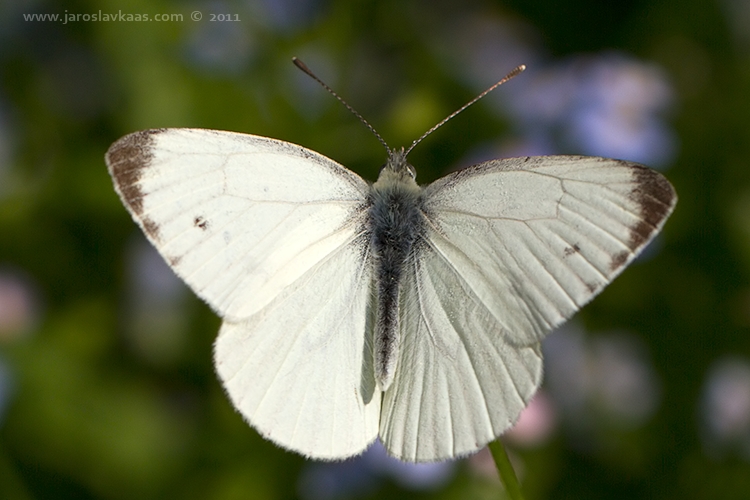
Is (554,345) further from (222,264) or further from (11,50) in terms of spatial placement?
(11,50)

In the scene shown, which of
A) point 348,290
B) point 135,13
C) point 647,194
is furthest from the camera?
point 135,13

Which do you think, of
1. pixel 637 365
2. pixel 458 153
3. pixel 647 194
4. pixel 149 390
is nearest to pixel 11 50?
pixel 149 390

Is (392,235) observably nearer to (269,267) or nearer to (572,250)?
(269,267)

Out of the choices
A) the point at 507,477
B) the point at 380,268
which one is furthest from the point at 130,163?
the point at 507,477

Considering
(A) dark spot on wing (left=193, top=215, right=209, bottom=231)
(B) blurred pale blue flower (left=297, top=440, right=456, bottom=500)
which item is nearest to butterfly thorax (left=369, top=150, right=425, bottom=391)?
(A) dark spot on wing (left=193, top=215, right=209, bottom=231)

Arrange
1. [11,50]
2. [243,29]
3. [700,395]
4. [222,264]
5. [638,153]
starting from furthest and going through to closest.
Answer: [11,50]
[243,29]
[700,395]
[638,153]
[222,264]

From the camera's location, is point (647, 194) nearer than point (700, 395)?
Yes
